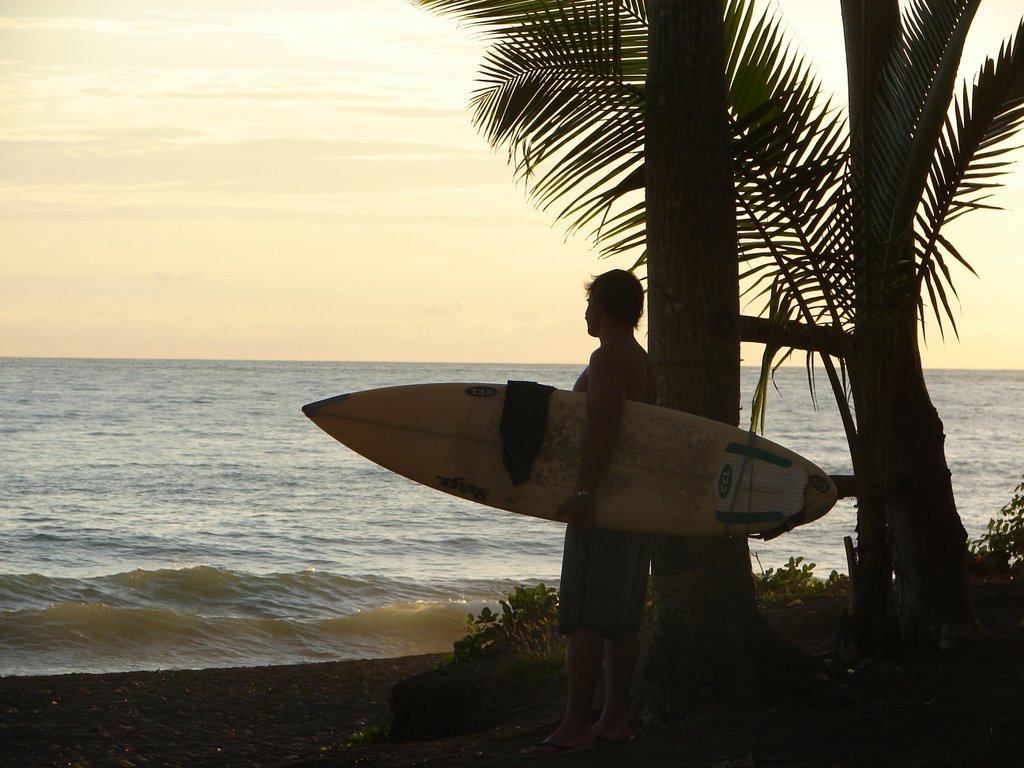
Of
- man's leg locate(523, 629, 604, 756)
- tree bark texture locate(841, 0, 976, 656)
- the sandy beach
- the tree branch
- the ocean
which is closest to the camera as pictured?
the sandy beach

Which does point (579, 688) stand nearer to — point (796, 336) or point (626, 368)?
point (626, 368)

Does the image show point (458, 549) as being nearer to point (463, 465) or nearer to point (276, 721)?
point (276, 721)

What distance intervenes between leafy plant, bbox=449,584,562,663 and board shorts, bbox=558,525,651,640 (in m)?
1.99

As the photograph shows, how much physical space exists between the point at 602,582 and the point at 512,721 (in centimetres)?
140

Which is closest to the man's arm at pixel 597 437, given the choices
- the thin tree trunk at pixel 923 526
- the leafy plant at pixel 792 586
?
the thin tree trunk at pixel 923 526

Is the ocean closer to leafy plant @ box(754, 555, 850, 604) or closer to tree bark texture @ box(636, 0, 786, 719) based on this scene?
leafy plant @ box(754, 555, 850, 604)

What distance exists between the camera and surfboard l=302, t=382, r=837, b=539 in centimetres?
375

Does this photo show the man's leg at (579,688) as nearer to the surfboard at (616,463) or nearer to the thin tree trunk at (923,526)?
the surfboard at (616,463)

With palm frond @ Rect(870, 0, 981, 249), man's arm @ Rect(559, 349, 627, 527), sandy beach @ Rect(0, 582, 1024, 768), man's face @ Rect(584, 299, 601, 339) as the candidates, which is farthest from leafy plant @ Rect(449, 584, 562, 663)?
palm frond @ Rect(870, 0, 981, 249)

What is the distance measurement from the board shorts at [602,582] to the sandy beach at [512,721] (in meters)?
0.46

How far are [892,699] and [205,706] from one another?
404cm

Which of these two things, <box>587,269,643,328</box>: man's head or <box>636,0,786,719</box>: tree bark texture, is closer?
<box>587,269,643,328</box>: man's head

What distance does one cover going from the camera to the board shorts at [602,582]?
3.41 m

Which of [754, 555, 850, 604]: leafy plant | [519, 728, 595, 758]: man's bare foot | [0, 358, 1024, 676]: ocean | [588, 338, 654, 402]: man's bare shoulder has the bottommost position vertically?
[0, 358, 1024, 676]: ocean
